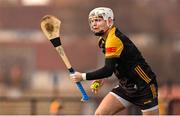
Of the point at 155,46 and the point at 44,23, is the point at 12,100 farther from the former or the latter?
the point at 155,46

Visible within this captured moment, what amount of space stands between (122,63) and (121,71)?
124 mm

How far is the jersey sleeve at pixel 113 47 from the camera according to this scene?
8312mm

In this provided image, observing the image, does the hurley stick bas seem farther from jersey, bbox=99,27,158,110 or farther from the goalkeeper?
jersey, bbox=99,27,158,110

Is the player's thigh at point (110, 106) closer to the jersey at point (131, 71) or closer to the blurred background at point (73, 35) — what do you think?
the jersey at point (131, 71)

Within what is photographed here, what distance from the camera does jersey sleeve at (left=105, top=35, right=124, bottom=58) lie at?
8312 millimetres

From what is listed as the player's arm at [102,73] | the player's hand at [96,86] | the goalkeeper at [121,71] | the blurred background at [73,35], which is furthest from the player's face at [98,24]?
the blurred background at [73,35]

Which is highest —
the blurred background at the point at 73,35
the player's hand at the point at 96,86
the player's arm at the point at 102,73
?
the player's arm at the point at 102,73

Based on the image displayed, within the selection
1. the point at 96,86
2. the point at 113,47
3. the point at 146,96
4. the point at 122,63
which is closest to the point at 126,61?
the point at 122,63

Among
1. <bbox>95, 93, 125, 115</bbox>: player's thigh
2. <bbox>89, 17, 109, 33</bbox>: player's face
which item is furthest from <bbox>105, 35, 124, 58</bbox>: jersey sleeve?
<bbox>95, 93, 125, 115</bbox>: player's thigh

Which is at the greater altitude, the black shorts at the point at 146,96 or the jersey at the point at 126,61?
the jersey at the point at 126,61

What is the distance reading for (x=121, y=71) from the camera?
863 cm

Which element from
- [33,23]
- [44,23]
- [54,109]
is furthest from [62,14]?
[44,23]

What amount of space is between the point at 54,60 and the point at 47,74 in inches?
88.3

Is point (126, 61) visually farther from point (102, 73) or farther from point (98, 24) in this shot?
point (98, 24)
